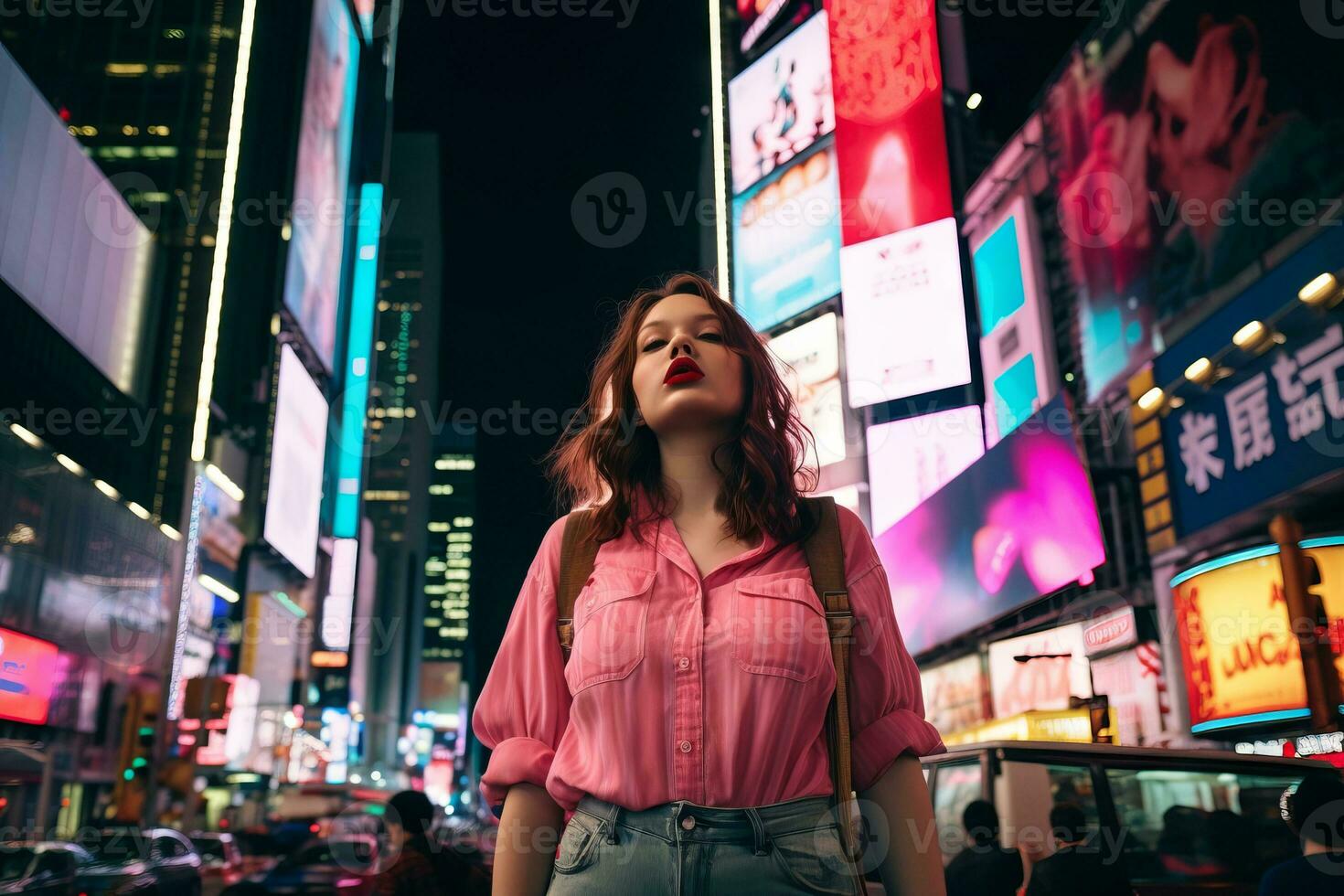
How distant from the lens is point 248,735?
174 feet

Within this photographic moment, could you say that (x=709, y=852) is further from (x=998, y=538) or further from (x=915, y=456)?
(x=915, y=456)

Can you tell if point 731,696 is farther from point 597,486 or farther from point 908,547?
point 908,547

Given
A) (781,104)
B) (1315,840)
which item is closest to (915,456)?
(781,104)

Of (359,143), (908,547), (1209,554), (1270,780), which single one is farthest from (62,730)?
(359,143)

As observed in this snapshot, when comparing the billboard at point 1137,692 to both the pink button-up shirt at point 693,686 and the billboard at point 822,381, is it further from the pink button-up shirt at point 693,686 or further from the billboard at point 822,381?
the pink button-up shirt at point 693,686

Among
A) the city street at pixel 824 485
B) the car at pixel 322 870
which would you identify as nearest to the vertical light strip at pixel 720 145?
the city street at pixel 824 485

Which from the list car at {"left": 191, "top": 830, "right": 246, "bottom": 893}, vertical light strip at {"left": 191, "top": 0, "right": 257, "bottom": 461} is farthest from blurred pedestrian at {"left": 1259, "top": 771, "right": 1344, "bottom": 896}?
vertical light strip at {"left": 191, "top": 0, "right": 257, "bottom": 461}

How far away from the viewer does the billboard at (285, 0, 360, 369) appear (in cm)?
5122

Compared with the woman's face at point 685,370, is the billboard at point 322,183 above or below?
above

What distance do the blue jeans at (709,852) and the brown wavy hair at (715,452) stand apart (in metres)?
0.58

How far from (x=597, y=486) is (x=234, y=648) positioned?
5718 centimetres

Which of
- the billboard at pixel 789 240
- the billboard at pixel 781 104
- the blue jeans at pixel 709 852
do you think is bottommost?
the blue jeans at pixel 709 852

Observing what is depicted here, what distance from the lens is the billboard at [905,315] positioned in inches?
672

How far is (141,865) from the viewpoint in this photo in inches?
526
